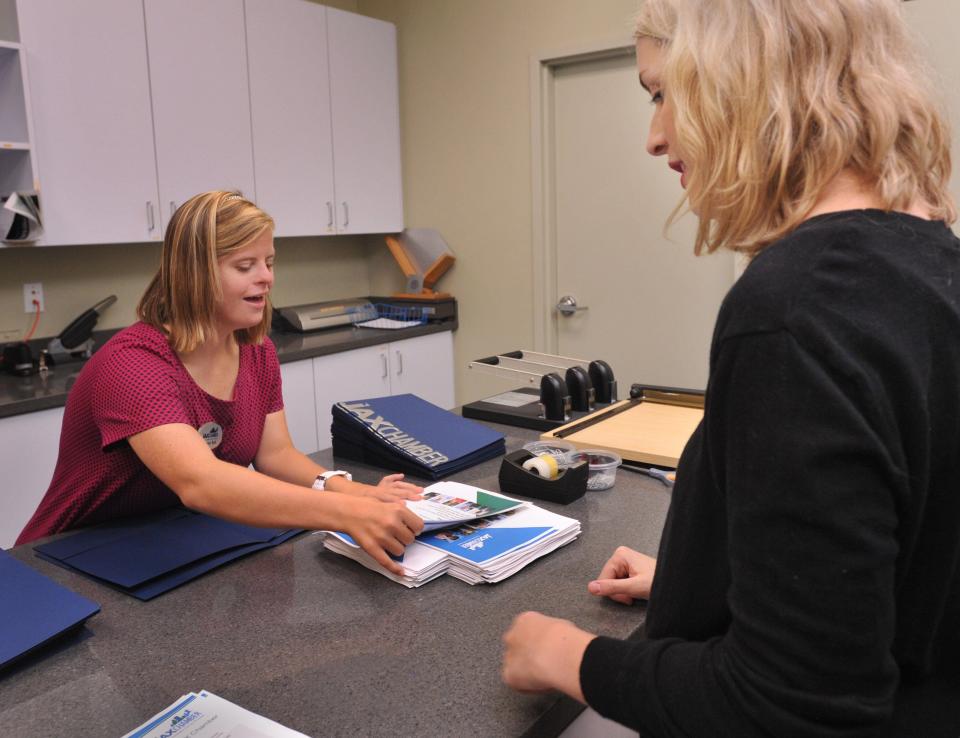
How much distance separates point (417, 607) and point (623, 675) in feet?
1.54

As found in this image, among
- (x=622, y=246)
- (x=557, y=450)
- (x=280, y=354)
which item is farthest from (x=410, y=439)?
(x=622, y=246)

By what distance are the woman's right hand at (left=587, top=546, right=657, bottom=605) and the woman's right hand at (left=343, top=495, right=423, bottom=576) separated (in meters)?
0.28

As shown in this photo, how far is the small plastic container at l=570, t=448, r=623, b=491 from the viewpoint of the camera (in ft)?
5.23

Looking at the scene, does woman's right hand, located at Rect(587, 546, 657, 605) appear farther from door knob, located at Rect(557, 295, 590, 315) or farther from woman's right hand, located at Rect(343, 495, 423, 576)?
door knob, located at Rect(557, 295, 590, 315)

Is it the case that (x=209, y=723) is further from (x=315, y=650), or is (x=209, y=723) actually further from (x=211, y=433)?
(x=211, y=433)

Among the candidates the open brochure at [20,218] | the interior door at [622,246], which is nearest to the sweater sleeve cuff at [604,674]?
the open brochure at [20,218]

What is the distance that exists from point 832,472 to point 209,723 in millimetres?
683

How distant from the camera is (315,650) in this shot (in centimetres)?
102

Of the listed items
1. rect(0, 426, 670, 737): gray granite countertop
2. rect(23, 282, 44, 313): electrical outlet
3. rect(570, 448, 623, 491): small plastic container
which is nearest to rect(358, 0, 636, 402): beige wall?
rect(23, 282, 44, 313): electrical outlet

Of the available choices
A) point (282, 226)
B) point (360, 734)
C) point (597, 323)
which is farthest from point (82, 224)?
point (360, 734)

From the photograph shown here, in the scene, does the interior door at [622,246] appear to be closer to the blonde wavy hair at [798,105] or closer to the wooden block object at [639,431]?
the wooden block object at [639,431]

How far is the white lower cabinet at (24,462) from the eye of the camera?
248 centimetres

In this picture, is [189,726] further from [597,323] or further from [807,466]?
[597,323]

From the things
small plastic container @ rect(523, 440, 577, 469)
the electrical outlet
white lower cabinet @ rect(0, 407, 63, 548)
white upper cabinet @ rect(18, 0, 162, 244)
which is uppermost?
white upper cabinet @ rect(18, 0, 162, 244)
